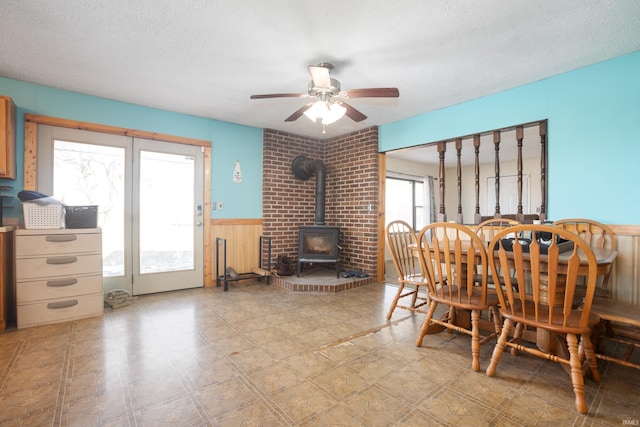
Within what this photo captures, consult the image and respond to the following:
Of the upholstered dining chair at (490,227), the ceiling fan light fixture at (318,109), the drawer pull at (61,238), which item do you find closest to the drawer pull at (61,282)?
the drawer pull at (61,238)

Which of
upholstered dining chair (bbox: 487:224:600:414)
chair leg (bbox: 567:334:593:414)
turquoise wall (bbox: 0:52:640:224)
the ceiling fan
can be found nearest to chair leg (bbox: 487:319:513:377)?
upholstered dining chair (bbox: 487:224:600:414)

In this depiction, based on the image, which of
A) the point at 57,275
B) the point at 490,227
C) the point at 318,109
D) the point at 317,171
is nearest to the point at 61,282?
the point at 57,275

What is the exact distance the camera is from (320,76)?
227 centimetres

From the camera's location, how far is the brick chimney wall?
4.49m

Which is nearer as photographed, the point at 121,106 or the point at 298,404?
the point at 298,404

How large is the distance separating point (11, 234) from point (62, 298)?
0.86 metres

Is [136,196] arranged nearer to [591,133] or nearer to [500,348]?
[500,348]

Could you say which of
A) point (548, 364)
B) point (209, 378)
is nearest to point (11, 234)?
point (209, 378)

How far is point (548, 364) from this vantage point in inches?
77.0

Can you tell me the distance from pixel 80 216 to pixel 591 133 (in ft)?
16.2

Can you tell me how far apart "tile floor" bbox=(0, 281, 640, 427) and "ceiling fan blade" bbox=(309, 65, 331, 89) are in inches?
82.2

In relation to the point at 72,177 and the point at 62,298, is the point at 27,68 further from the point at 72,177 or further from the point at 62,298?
the point at 62,298

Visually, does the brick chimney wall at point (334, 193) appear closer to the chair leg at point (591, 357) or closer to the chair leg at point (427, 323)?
the chair leg at point (427, 323)

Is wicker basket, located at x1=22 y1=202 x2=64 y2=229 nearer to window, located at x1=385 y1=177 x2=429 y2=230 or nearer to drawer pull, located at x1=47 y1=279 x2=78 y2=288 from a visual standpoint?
drawer pull, located at x1=47 y1=279 x2=78 y2=288
